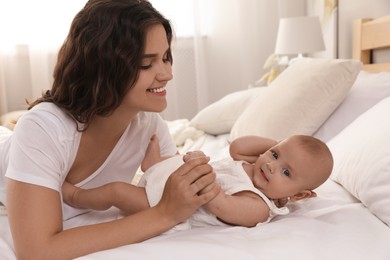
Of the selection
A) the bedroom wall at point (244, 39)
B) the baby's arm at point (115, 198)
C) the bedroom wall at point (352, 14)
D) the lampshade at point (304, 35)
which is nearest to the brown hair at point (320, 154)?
the baby's arm at point (115, 198)

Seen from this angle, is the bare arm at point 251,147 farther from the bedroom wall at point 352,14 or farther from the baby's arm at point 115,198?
the bedroom wall at point 352,14

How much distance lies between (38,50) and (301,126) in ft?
8.72

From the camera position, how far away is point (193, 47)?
4.10m

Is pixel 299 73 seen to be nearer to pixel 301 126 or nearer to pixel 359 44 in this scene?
pixel 301 126

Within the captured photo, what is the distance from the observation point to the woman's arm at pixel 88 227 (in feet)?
3.03

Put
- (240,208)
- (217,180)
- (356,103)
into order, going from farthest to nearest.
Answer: (356,103), (217,180), (240,208)

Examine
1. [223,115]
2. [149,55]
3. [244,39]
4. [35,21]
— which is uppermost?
[35,21]

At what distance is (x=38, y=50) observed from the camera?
3.77 m

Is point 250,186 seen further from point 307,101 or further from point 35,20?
point 35,20

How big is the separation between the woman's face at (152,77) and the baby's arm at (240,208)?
292 millimetres

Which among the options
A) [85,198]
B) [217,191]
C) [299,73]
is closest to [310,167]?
[217,191]

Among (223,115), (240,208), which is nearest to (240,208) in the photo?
(240,208)

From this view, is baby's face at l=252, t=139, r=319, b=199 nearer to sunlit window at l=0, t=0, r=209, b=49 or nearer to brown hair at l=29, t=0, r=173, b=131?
brown hair at l=29, t=0, r=173, b=131

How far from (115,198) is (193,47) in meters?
3.14
